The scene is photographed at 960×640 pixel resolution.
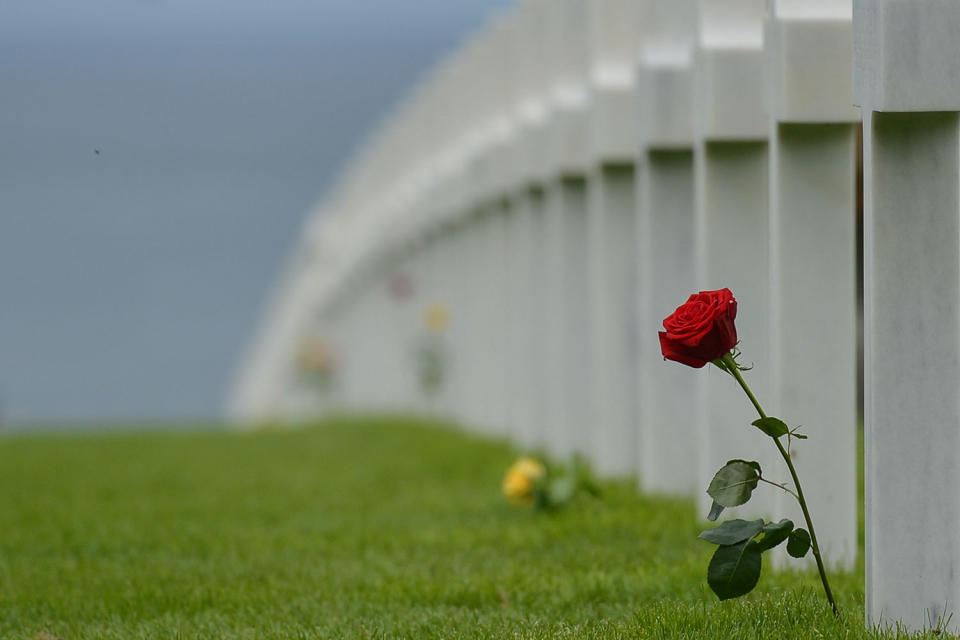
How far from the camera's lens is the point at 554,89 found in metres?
10.6

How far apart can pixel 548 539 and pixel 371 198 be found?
66.9 feet

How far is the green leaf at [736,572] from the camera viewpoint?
4082 millimetres

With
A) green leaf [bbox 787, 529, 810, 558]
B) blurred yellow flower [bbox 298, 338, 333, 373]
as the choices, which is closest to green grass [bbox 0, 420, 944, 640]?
green leaf [bbox 787, 529, 810, 558]

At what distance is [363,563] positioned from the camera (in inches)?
242

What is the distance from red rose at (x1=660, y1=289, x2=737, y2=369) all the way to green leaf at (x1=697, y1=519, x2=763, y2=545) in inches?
20.3

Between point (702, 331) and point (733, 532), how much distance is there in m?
0.65

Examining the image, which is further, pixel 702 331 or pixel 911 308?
pixel 911 308

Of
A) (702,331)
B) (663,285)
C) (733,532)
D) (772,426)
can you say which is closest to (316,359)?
(663,285)

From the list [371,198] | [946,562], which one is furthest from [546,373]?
[371,198]

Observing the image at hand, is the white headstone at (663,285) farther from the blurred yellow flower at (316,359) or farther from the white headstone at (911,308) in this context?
the blurred yellow flower at (316,359)

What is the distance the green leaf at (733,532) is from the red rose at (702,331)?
517 millimetres

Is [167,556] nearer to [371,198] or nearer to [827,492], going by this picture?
[827,492]

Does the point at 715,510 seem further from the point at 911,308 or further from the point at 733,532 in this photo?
the point at 911,308

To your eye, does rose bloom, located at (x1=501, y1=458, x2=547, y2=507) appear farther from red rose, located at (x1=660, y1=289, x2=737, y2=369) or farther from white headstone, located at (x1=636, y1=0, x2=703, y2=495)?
red rose, located at (x1=660, y1=289, x2=737, y2=369)
